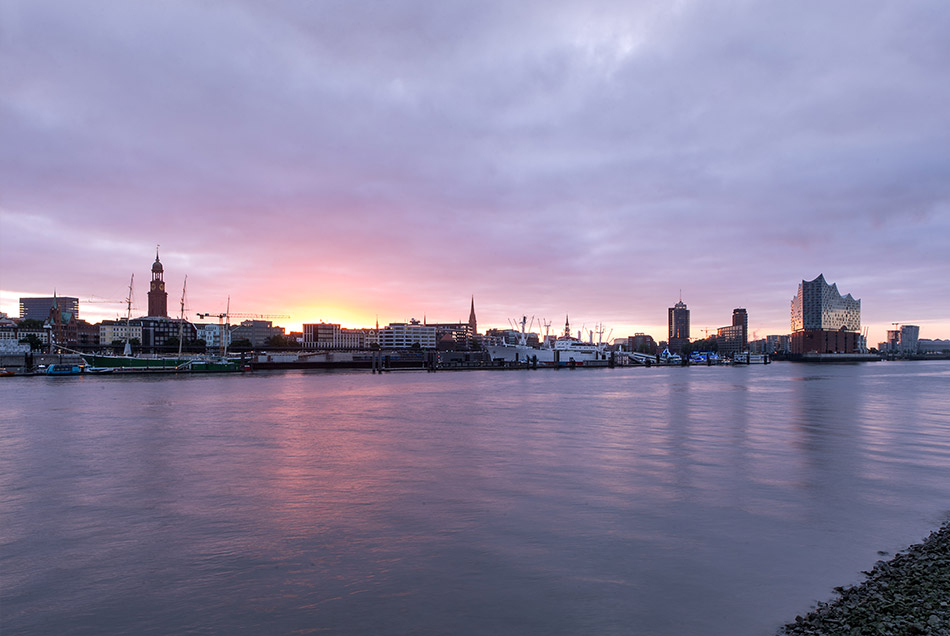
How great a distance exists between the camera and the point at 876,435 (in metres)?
26.0

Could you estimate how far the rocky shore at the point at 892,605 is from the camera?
6.80 metres

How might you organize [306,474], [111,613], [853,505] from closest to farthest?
[111,613] → [853,505] → [306,474]

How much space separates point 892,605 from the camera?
7488 mm

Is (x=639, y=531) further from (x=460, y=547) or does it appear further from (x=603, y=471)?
(x=603, y=471)

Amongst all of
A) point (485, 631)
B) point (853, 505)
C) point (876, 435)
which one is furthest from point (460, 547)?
point (876, 435)

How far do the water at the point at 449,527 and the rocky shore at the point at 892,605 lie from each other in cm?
46

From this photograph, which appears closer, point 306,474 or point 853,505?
point 853,505

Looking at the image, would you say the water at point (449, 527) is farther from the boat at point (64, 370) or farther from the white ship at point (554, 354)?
the white ship at point (554, 354)

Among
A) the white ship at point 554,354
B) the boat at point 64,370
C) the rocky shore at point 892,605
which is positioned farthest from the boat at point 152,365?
the rocky shore at point 892,605

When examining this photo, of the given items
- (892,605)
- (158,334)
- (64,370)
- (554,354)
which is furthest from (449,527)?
(158,334)

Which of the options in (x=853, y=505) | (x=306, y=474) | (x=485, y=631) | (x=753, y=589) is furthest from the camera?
(x=306, y=474)

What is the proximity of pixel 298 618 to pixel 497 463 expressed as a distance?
1205cm

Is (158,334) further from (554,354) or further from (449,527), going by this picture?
(449,527)

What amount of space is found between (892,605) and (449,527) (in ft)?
25.7
